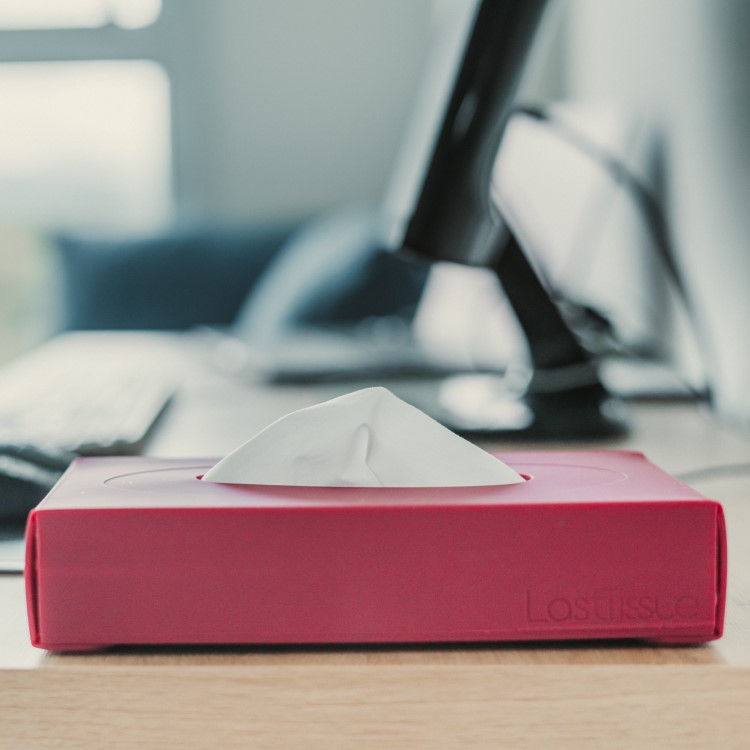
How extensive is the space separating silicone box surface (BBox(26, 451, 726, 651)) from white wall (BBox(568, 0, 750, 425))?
568 millimetres

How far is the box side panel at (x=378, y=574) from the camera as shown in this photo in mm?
374

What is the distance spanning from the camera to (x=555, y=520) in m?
0.38

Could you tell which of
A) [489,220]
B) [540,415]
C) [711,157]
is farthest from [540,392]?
[711,157]

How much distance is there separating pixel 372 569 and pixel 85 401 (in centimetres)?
57

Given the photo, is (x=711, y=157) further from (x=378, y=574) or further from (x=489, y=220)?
(x=378, y=574)

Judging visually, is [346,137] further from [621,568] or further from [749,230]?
[621,568]

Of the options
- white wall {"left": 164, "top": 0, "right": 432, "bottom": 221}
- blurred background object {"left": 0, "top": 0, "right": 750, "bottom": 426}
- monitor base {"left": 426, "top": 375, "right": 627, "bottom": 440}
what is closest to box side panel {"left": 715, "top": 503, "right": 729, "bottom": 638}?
monitor base {"left": 426, "top": 375, "right": 627, "bottom": 440}

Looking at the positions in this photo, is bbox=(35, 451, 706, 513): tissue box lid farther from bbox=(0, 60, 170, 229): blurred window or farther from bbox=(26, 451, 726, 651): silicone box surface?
bbox=(0, 60, 170, 229): blurred window

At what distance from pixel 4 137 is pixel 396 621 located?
11.2ft

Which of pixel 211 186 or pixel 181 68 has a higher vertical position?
pixel 181 68

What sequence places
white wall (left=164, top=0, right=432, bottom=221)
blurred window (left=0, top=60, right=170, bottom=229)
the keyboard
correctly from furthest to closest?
blurred window (left=0, top=60, right=170, bottom=229) < white wall (left=164, top=0, right=432, bottom=221) < the keyboard

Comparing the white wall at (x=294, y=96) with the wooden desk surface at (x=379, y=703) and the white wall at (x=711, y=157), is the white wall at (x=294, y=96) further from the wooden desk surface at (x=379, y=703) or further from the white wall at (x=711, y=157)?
the wooden desk surface at (x=379, y=703)

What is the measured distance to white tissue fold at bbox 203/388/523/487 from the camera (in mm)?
413

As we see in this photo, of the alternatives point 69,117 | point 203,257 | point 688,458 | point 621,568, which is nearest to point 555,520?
point 621,568
